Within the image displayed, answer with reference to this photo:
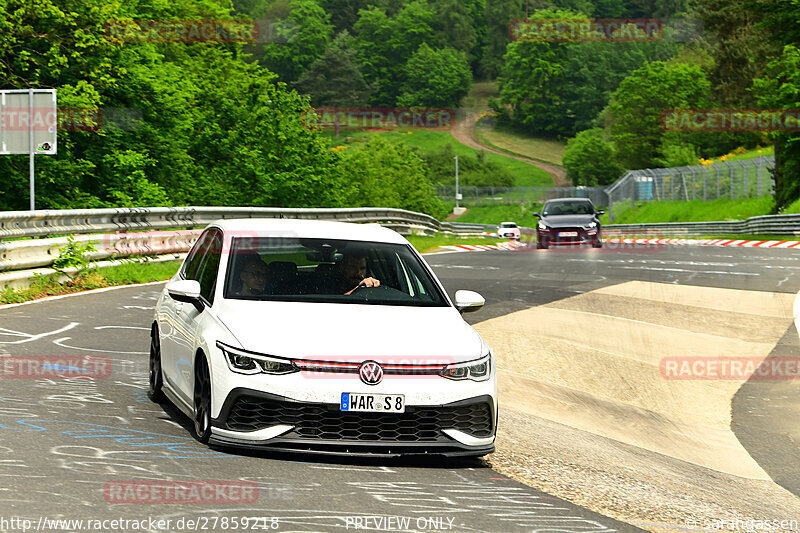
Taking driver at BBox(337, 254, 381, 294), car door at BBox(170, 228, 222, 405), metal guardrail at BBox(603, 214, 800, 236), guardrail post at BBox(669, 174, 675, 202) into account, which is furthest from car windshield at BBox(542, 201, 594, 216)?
guardrail post at BBox(669, 174, 675, 202)

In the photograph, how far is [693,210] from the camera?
67188 mm

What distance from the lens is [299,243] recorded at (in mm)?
8008

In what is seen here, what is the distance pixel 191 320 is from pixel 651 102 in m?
115

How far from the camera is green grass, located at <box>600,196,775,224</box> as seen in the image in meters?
58.8

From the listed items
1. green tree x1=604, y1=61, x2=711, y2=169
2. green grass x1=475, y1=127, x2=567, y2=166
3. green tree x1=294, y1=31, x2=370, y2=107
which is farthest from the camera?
green tree x1=294, y1=31, x2=370, y2=107

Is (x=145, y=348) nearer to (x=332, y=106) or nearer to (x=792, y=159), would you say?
(x=792, y=159)

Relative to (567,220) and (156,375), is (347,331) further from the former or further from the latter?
(567,220)

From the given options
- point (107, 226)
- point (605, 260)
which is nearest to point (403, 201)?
point (605, 260)

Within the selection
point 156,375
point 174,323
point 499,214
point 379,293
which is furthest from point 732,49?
point 174,323

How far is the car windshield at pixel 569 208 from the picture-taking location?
Answer: 33406 mm

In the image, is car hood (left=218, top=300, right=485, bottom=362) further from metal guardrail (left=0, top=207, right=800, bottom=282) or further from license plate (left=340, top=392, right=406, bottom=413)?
metal guardrail (left=0, top=207, right=800, bottom=282)

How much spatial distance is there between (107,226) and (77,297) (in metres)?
3.47

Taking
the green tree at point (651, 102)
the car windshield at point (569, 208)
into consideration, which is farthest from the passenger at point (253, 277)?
the green tree at point (651, 102)

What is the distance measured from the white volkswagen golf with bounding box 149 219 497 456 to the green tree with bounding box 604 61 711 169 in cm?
11143
